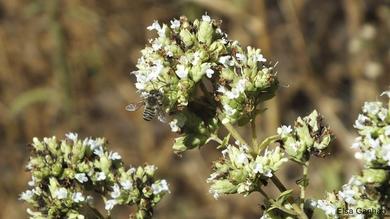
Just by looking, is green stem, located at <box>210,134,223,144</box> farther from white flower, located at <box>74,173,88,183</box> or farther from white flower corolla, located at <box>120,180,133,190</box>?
white flower, located at <box>74,173,88,183</box>

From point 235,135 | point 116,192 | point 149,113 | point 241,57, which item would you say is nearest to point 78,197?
point 116,192

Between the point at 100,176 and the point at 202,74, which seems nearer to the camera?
the point at 202,74

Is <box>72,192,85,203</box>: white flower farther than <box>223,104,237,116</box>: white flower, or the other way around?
<box>72,192,85,203</box>: white flower

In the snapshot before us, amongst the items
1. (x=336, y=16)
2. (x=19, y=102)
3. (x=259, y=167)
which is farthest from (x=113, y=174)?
(x=336, y=16)

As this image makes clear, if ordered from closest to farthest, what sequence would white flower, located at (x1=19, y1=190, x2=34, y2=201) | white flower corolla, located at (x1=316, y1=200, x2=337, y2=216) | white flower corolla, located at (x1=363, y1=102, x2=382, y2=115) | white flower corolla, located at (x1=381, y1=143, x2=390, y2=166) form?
white flower corolla, located at (x1=381, y1=143, x2=390, y2=166)
white flower corolla, located at (x1=363, y1=102, x2=382, y2=115)
white flower corolla, located at (x1=316, y1=200, x2=337, y2=216)
white flower, located at (x1=19, y1=190, x2=34, y2=201)

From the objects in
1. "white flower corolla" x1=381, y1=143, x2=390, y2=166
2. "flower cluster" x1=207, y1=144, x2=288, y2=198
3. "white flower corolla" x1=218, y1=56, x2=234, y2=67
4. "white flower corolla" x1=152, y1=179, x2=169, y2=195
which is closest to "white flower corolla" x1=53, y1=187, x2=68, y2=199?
"white flower corolla" x1=152, y1=179, x2=169, y2=195

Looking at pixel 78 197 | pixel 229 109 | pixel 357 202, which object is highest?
pixel 229 109

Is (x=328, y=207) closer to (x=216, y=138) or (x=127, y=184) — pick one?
(x=216, y=138)
